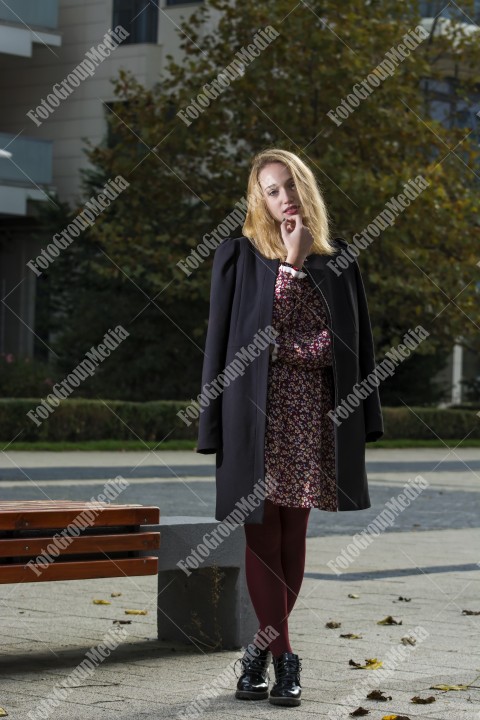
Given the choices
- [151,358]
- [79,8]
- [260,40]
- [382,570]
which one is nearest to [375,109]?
[260,40]

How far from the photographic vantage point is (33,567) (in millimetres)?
5418

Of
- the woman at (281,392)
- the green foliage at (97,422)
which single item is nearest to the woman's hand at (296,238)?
the woman at (281,392)

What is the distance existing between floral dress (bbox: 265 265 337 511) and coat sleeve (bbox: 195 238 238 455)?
193 millimetres

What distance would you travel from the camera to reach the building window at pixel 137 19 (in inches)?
1367

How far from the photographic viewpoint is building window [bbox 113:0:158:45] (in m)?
34.7

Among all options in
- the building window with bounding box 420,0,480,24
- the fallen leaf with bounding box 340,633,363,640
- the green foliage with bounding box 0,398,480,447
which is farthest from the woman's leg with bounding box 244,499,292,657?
the building window with bounding box 420,0,480,24

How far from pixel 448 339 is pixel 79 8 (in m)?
13.5

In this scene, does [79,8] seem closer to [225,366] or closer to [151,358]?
[151,358]

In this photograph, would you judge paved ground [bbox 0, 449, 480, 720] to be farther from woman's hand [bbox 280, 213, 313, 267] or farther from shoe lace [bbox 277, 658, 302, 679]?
woman's hand [bbox 280, 213, 313, 267]

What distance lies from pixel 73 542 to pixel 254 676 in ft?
2.95

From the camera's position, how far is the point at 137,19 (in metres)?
35.3

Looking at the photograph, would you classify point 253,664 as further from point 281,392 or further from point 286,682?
point 281,392

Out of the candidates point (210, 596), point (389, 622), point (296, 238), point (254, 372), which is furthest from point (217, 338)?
point (389, 622)

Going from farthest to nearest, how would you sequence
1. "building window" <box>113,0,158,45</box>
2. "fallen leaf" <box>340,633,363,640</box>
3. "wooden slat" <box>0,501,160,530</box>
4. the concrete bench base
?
"building window" <box>113,0,158,45</box> → "fallen leaf" <box>340,633,363,640</box> → the concrete bench base → "wooden slat" <box>0,501,160,530</box>
